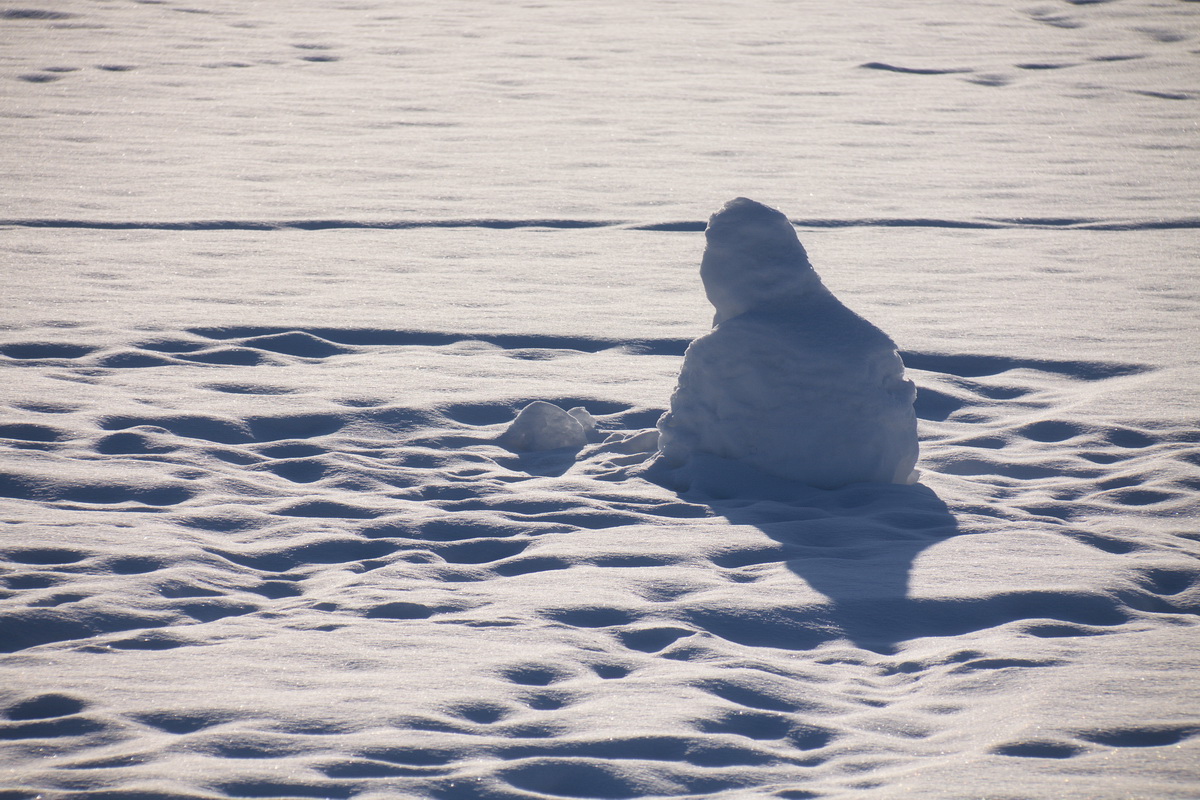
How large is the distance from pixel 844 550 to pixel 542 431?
44.2 inches

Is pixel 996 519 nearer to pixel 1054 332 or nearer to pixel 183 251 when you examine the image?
pixel 1054 332

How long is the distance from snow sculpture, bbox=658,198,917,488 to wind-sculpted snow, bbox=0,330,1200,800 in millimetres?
111

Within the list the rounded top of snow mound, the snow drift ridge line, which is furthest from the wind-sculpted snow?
the snow drift ridge line

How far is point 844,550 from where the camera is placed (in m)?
3.00

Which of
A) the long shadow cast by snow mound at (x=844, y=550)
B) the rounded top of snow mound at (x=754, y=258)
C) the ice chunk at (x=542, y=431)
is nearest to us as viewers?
the long shadow cast by snow mound at (x=844, y=550)

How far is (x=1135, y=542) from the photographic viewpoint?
3.02 meters

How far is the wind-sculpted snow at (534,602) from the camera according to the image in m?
2.06

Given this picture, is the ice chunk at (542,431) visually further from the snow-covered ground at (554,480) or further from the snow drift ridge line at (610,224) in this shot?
the snow drift ridge line at (610,224)

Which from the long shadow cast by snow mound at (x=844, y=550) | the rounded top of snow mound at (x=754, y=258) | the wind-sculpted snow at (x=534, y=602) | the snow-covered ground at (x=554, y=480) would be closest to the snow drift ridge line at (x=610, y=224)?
the snow-covered ground at (x=554, y=480)

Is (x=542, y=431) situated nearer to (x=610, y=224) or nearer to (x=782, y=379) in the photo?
(x=782, y=379)

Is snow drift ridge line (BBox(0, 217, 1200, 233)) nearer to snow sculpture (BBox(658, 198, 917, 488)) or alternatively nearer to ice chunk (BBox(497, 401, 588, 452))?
ice chunk (BBox(497, 401, 588, 452))

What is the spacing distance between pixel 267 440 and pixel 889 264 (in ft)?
11.3

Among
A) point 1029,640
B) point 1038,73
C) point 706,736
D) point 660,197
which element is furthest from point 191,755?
point 1038,73

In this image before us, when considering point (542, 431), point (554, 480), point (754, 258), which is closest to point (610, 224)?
point (542, 431)
